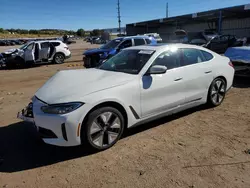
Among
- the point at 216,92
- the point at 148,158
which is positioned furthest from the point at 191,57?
the point at 148,158

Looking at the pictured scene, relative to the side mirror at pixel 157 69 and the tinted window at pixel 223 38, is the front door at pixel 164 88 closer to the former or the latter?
the side mirror at pixel 157 69

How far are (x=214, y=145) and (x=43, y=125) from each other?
8.67ft

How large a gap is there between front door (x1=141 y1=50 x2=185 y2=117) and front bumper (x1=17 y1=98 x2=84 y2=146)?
3.94 ft

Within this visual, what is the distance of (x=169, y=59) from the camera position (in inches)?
180

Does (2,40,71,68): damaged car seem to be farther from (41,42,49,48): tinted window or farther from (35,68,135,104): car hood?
(35,68,135,104): car hood

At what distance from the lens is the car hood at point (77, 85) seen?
3.46m

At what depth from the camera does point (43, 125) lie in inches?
134

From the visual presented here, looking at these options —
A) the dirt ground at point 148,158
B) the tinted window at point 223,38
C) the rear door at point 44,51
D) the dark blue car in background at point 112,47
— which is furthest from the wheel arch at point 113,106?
Result: the tinted window at point 223,38

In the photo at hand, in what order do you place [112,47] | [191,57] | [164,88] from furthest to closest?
[112,47] < [191,57] < [164,88]

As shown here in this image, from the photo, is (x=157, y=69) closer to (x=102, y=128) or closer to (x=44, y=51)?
(x=102, y=128)

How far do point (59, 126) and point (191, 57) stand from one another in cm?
308

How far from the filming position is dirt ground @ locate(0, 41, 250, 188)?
9.82 ft

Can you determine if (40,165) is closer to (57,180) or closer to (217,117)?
(57,180)

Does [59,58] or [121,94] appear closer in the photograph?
[121,94]
